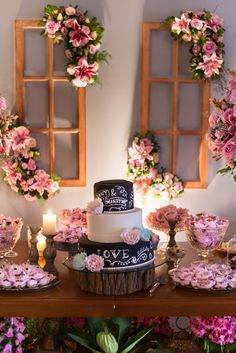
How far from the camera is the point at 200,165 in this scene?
2662 millimetres

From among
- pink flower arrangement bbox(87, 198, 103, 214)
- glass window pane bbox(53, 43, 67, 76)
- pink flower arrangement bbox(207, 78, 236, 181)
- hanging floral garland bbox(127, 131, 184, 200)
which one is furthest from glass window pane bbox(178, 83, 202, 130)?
pink flower arrangement bbox(87, 198, 103, 214)

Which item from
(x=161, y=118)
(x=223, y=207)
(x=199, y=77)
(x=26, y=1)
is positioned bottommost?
(x=223, y=207)

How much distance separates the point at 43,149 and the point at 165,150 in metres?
0.59

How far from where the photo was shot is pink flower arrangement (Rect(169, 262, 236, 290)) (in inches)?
72.8

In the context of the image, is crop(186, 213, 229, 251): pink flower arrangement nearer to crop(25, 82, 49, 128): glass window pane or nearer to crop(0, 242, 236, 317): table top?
crop(0, 242, 236, 317): table top

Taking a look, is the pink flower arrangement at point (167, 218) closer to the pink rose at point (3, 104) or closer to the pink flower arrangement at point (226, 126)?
the pink flower arrangement at point (226, 126)

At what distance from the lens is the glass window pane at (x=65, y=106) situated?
262 cm

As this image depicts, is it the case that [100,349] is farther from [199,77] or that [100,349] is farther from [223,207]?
[199,77]

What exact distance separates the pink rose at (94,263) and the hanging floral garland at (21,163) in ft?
2.86

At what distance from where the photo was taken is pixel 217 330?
6.64 ft

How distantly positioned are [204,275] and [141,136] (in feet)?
3.01

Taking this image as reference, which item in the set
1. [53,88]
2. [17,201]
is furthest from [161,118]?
[17,201]

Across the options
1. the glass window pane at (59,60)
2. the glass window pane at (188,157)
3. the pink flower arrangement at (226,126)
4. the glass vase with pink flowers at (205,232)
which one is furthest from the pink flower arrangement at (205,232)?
the glass window pane at (59,60)

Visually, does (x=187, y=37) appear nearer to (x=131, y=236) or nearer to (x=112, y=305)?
(x=131, y=236)
